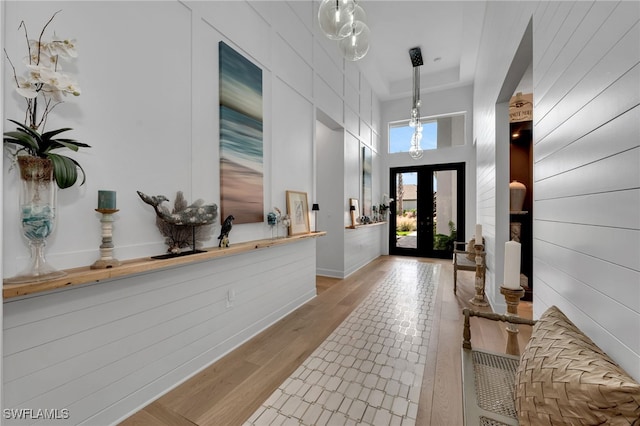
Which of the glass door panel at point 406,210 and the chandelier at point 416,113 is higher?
the chandelier at point 416,113

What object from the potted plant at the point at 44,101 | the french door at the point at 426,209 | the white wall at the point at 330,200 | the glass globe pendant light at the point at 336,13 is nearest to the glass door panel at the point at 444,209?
the french door at the point at 426,209

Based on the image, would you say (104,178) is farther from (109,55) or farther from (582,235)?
(582,235)

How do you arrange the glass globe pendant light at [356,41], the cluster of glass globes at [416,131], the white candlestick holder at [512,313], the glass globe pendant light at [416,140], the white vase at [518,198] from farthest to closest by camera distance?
the glass globe pendant light at [416,140] → the cluster of glass globes at [416,131] → the white vase at [518,198] → the glass globe pendant light at [356,41] → the white candlestick holder at [512,313]

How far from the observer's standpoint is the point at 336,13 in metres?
1.84

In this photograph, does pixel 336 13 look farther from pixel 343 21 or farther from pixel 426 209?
pixel 426 209

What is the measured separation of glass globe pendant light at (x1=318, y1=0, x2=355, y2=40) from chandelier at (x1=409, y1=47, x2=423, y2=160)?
320cm

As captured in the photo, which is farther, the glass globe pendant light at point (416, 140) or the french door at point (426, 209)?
the french door at point (426, 209)

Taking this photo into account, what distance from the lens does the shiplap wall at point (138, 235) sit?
4.43 feet

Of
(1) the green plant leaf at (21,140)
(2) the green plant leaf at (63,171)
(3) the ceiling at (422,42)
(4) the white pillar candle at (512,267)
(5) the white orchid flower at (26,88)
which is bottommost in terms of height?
(4) the white pillar candle at (512,267)

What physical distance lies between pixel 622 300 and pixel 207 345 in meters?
2.47

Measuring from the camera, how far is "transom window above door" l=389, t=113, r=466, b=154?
6586 millimetres

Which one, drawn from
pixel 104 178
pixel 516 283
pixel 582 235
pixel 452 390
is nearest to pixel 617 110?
pixel 582 235

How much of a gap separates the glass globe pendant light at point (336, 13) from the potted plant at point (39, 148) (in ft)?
4.91

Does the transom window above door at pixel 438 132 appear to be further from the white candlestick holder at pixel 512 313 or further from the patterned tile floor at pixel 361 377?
the white candlestick holder at pixel 512 313
